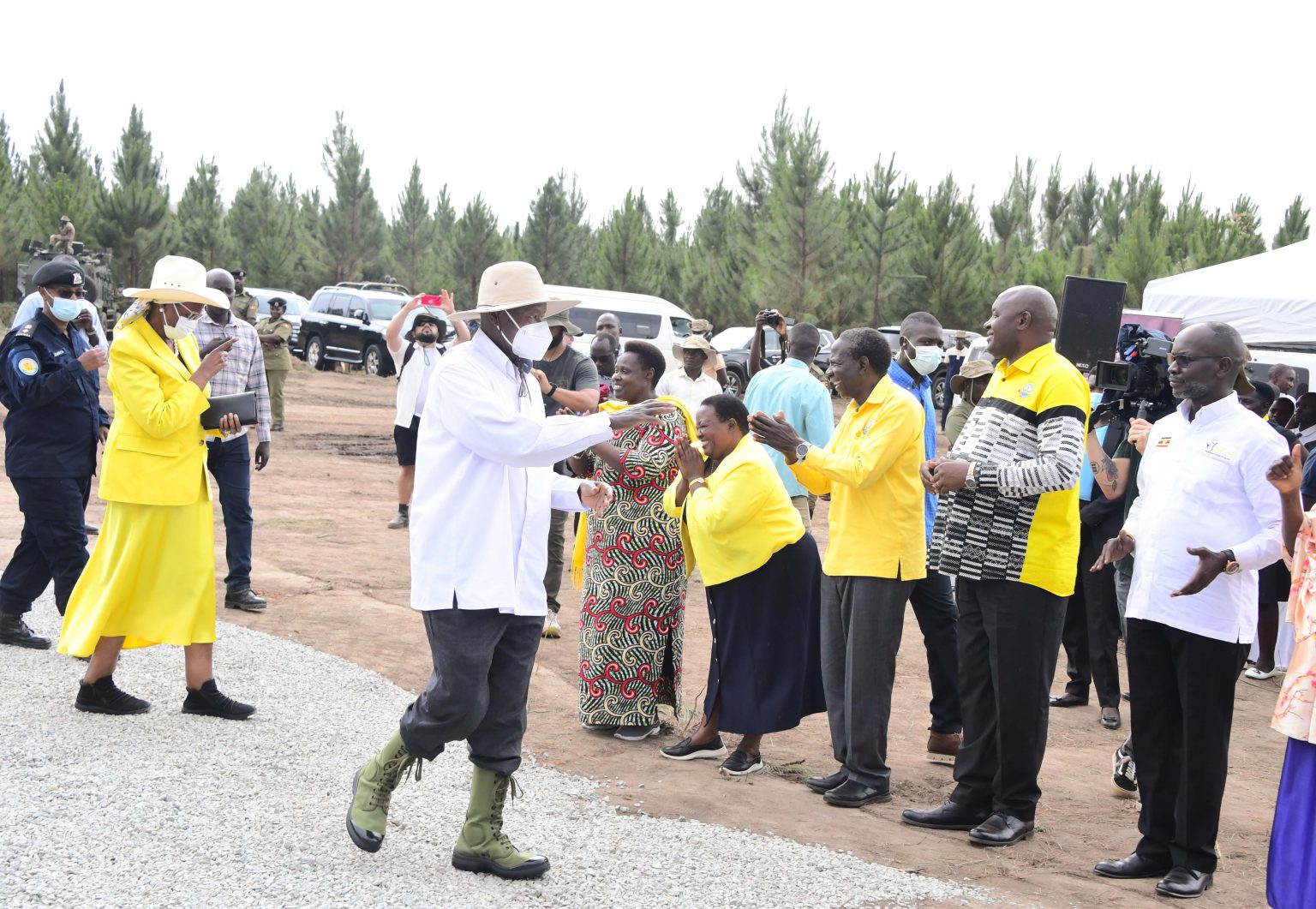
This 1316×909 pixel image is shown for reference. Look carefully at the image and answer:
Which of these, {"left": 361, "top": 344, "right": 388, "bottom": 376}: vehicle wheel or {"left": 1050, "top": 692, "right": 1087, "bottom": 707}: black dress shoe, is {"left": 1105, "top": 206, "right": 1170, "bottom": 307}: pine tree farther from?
{"left": 1050, "top": 692, "right": 1087, "bottom": 707}: black dress shoe

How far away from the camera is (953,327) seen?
39844 mm

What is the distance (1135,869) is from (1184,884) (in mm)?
196

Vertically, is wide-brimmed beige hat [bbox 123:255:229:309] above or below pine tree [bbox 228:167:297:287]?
below

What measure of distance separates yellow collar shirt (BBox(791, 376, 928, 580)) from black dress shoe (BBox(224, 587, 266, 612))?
432 centimetres

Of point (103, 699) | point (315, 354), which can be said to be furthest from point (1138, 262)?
point (103, 699)

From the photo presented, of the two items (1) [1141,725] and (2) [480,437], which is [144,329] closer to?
(2) [480,437]

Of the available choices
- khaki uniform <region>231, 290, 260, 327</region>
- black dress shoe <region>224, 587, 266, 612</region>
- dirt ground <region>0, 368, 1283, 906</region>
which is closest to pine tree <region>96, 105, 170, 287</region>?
khaki uniform <region>231, 290, 260, 327</region>

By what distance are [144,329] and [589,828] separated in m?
2.86

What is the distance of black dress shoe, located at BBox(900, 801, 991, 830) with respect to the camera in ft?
16.4

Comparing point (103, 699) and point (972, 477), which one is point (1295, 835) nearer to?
point (972, 477)

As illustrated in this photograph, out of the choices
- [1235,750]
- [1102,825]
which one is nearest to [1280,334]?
[1235,750]

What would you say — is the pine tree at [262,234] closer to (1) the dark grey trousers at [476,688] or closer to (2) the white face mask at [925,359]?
(2) the white face mask at [925,359]

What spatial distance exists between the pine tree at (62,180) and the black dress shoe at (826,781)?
3843 centimetres

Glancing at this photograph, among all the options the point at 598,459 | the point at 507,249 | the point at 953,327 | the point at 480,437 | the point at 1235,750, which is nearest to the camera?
the point at 480,437
